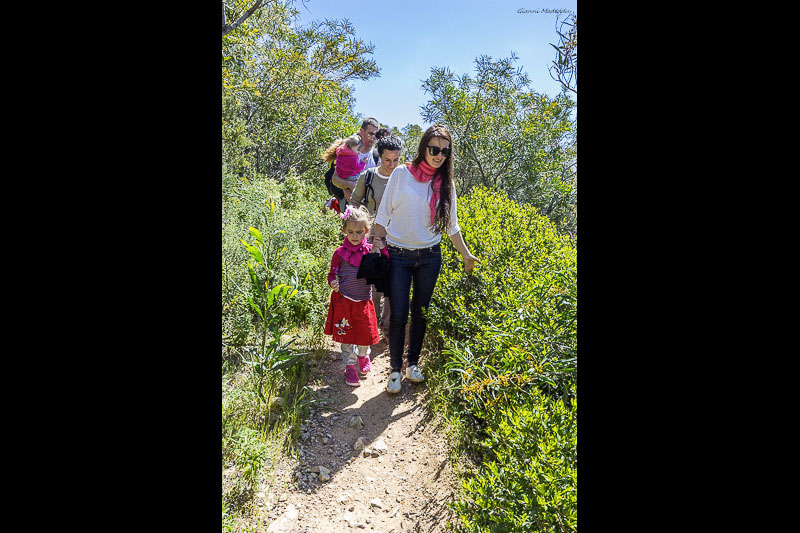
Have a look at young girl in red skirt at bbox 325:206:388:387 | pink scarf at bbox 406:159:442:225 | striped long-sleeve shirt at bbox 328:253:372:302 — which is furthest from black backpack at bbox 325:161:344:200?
pink scarf at bbox 406:159:442:225

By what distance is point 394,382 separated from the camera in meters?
4.00

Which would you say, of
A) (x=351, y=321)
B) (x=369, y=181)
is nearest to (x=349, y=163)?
(x=369, y=181)

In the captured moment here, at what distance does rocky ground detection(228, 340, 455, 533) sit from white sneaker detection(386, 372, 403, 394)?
0.10 metres

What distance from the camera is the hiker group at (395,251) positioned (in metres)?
3.58

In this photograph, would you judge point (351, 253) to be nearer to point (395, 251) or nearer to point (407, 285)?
point (395, 251)

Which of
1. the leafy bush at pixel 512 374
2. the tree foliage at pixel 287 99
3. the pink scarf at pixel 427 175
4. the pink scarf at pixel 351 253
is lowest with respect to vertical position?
the leafy bush at pixel 512 374

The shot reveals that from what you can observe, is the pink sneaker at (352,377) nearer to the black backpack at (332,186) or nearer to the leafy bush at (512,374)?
the leafy bush at (512,374)

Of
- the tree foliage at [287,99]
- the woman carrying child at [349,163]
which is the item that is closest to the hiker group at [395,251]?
the woman carrying child at [349,163]

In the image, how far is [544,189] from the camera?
973 cm
